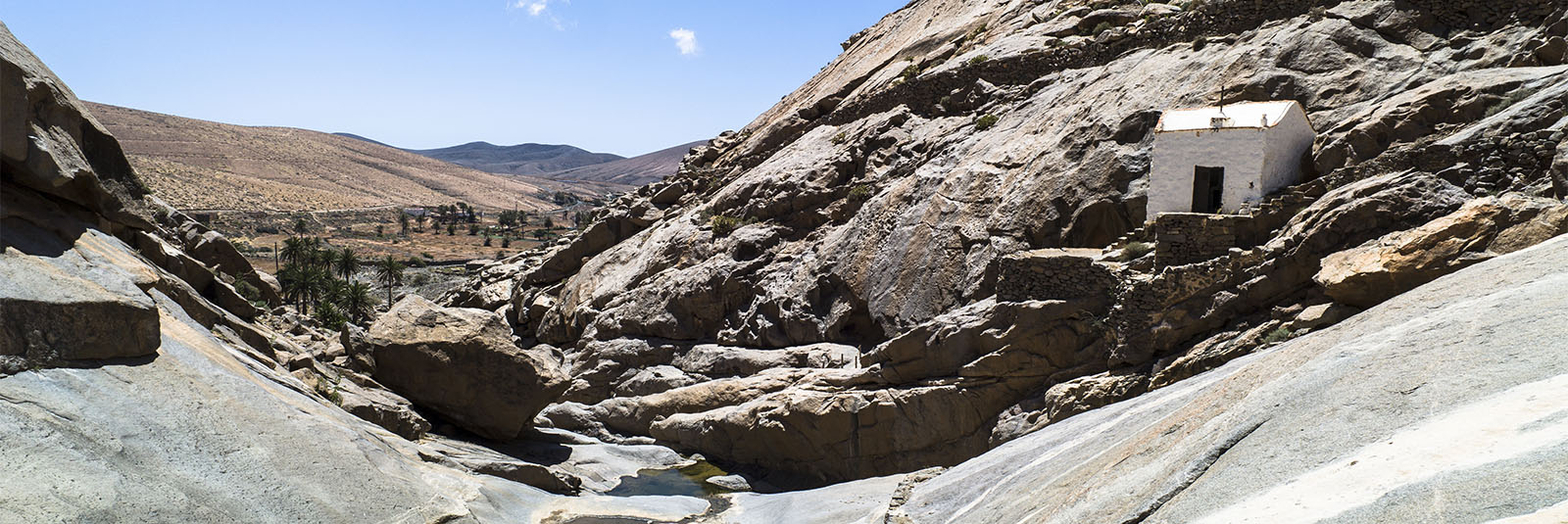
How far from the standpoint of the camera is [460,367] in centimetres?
2141

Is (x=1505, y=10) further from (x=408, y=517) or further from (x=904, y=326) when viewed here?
(x=408, y=517)

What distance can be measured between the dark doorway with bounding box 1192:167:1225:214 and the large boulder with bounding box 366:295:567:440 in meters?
15.0

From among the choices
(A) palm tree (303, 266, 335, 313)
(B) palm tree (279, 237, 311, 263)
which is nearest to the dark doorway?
(A) palm tree (303, 266, 335, 313)

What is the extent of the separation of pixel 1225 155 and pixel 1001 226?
5607 mm

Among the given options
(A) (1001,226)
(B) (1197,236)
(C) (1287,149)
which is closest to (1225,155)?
(C) (1287,149)

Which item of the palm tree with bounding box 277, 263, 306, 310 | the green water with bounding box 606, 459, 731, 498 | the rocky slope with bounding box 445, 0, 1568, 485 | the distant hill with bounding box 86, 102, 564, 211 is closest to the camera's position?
the rocky slope with bounding box 445, 0, 1568, 485

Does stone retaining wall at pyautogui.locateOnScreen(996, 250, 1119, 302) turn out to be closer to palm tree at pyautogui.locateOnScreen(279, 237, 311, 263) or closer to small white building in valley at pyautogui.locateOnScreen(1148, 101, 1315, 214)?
small white building in valley at pyautogui.locateOnScreen(1148, 101, 1315, 214)

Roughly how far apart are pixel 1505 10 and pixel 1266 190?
6.73m

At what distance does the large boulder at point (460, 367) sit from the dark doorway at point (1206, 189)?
15.0 meters

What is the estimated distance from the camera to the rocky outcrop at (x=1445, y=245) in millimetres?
13295

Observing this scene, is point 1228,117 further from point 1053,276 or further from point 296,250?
point 296,250

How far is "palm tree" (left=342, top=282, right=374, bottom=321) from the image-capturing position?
5022cm

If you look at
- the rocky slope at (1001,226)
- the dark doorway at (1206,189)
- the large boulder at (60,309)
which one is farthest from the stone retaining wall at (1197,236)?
the large boulder at (60,309)

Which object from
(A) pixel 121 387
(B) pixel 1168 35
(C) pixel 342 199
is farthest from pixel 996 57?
(C) pixel 342 199
